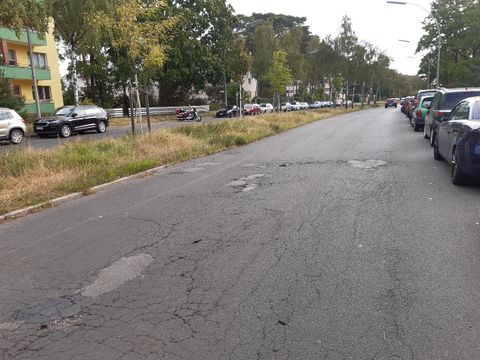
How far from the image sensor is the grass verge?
28.7 feet

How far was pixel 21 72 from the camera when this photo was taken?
36031mm

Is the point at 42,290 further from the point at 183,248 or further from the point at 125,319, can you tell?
the point at 183,248

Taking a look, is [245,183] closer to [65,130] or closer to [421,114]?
[421,114]

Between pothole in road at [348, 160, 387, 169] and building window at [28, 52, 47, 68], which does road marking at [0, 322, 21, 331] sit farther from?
building window at [28, 52, 47, 68]

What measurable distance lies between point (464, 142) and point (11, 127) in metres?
19.3

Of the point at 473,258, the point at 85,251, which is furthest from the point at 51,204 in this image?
the point at 473,258

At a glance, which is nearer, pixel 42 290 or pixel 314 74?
pixel 42 290

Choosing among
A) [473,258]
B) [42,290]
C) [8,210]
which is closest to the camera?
[42,290]

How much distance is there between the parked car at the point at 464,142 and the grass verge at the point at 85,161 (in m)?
7.06

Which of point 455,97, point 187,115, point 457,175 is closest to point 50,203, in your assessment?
point 457,175

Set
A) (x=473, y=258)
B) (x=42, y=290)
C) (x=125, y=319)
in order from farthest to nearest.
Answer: (x=473, y=258) → (x=42, y=290) → (x=125, y=319)

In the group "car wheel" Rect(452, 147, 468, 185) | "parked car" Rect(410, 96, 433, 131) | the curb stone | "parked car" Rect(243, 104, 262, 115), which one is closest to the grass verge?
the curb stone

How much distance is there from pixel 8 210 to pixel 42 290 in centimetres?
377

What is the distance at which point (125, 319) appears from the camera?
3.72 metres
